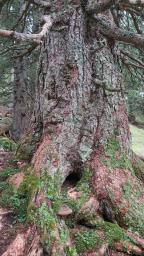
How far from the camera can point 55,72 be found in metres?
5.63

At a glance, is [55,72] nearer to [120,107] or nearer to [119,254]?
[120,107]

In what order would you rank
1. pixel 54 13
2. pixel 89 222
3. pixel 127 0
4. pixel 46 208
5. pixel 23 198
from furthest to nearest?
1. pixel 54 13
2. pixel 23 198
3. pixel 89 222
4. pixel 46 208
5. pixel 127 0

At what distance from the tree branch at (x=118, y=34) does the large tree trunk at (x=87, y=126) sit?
162 millimetres

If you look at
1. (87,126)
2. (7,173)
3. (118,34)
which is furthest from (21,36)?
(7,173)

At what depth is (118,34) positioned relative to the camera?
5.30 m

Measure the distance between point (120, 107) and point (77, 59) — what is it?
1054 millimetres

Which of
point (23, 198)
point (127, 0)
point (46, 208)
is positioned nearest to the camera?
point (127, 0)

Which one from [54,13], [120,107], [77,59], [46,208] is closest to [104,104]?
[120,107]

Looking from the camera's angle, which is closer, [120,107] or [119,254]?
[119,254]

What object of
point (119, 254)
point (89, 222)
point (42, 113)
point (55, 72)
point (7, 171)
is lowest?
point (119, 254)

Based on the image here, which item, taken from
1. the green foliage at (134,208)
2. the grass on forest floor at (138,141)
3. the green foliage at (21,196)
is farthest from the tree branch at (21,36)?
the grass on forest floor at (138,141)

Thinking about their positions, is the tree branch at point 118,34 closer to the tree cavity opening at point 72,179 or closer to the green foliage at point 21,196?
the tree cavity opening at point 72,179

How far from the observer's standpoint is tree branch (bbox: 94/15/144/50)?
191 inches

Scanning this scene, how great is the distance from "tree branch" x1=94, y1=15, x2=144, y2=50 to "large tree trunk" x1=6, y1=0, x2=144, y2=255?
162 millimetres
